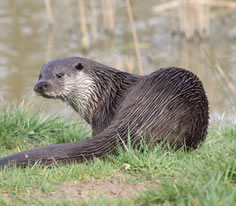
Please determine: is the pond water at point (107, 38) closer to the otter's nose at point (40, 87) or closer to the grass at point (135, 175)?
the grass at point (135, 175)

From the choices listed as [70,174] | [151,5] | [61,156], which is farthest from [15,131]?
[151,5]

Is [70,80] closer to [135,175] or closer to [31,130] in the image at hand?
[31,130]

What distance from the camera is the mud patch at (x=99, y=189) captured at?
2.72 meters

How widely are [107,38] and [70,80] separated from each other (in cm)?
649

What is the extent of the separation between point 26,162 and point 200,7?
6680mm

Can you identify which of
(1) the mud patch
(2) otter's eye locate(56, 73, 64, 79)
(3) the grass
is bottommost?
(1) the mud patch

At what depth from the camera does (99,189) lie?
2807 millimetres

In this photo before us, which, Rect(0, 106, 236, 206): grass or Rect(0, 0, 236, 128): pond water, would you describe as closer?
Rect(0, 106, 236, 206): grass

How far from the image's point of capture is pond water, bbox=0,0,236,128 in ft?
27.7

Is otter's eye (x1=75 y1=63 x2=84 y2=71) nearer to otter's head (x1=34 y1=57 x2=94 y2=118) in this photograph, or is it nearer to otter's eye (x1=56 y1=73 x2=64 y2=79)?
otter's head (x1=34 y1=57 x2=94 y2=118)

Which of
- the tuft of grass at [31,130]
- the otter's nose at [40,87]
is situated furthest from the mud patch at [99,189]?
the tuft of grass at [31,130]

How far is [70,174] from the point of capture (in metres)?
2.99

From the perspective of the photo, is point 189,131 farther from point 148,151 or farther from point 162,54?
point 162,54

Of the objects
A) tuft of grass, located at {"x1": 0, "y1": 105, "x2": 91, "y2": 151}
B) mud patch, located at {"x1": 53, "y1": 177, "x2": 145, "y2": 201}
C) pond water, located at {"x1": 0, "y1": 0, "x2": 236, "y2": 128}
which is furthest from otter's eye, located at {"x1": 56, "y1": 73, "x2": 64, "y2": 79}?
pond water, located at {"x1": 0, "y1": 0, "x2": 236, "y2": 128}
